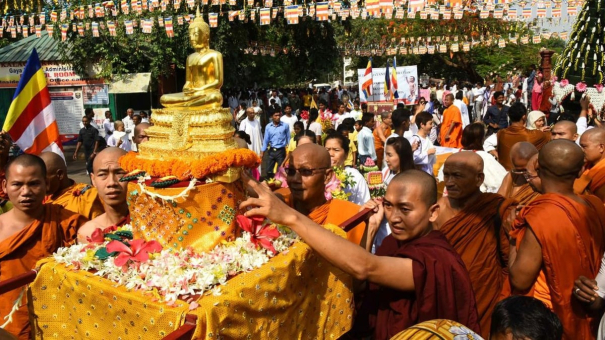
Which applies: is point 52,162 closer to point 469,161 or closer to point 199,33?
point 199,33

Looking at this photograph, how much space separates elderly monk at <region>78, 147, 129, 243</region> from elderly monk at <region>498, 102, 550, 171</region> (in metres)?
5.19

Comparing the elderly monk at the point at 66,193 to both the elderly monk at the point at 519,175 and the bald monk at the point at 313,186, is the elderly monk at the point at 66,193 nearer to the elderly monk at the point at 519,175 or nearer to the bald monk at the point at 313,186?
the bald monk at the point at 313,186

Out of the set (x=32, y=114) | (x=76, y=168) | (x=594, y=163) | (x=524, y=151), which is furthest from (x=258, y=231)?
(x=76, y=168)

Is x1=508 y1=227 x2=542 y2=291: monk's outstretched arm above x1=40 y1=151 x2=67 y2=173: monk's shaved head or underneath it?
underneath

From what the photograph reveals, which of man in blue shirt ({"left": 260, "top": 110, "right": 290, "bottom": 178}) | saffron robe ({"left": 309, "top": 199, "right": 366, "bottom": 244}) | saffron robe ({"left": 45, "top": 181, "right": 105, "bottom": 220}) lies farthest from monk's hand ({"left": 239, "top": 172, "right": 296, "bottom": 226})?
man in blue shirt ({"left": 260, "top": 110, "right": 290, "bottom": 178})

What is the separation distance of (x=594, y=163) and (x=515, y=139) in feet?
6.76

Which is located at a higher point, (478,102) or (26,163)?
(26,163)

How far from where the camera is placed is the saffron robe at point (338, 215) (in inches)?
143

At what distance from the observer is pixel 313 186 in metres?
3.87

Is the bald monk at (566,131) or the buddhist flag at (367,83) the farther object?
the buddhist flag at (367,83)

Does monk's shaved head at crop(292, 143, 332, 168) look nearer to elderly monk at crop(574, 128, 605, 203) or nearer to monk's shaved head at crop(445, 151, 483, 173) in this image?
monk's shaved head at crop(445, 151, 483, 173)

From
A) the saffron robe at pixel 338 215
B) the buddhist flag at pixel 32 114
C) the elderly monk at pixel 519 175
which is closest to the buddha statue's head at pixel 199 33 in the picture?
the saffron robe at pixel 338 215

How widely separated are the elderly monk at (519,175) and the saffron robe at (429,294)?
5.67ft

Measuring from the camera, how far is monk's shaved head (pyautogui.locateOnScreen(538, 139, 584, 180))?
11.0 feet
